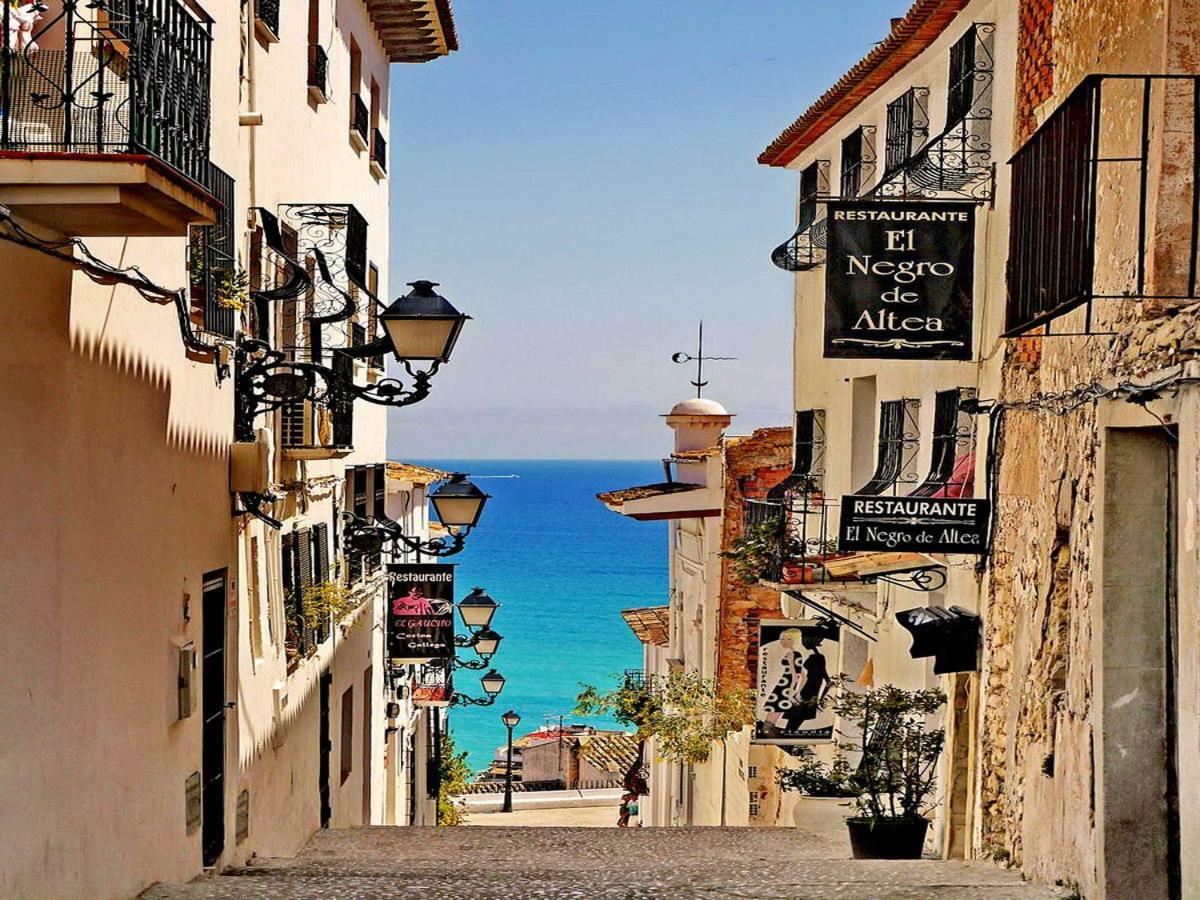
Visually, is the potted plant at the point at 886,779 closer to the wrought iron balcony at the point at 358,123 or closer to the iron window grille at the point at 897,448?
the iron window grille at the point at 897,448

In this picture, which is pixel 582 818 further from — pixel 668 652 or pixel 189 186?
pixel 189 186

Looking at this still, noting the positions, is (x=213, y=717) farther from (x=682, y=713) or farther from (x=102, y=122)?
(x=682, y=713)

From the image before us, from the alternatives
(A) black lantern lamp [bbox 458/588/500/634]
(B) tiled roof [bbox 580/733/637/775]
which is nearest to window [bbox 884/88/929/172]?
(A) black lantern lamp [bbox 458/588/500/634]

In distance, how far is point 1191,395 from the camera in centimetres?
729

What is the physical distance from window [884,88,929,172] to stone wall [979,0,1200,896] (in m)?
3.37

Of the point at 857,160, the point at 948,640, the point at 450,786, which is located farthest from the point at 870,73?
the point at 450,786

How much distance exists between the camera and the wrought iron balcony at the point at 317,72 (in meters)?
17.0

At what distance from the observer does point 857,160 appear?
20.0m

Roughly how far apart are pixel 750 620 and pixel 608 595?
435 ft

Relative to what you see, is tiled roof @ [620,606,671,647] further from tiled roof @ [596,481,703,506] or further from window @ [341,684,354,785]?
window @ [341,684,354,785]

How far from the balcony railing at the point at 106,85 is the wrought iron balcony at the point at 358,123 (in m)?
12.2

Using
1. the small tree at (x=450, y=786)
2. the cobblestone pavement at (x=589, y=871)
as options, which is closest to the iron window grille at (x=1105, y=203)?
the cobblestone pavement at (x=589, y=871)

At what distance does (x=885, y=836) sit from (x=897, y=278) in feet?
14.4

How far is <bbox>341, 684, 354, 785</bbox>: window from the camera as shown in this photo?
2039cm
